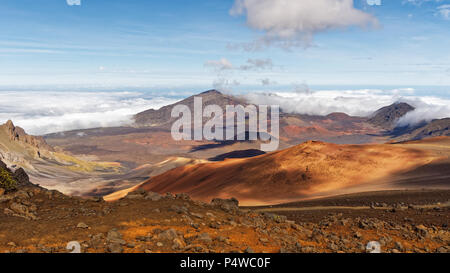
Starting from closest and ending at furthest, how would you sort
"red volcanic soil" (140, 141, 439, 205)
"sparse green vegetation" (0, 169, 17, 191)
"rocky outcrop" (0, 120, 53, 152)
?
"sparse green vegetation" (0, 169, 17, 191) < "red volcanic soil" (140, 141, 439, 205) < "rocky outcrop" (0, 120, 53, 152)

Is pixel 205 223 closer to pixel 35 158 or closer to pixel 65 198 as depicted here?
pixel 65 198

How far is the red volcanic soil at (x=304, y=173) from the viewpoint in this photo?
36.4 m

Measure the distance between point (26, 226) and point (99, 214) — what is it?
1974 mm

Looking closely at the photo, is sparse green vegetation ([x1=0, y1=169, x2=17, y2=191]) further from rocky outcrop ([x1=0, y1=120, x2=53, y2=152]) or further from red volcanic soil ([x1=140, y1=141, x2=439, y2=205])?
rocky outcrop ([x1=0, y1=120, x2=53, y2=152])

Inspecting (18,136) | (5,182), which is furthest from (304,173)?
(18,136)

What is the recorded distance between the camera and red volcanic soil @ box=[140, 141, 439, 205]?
119ft

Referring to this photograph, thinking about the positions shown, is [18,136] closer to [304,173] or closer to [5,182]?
[304,173]

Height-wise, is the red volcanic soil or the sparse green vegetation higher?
the sparse green vegetation

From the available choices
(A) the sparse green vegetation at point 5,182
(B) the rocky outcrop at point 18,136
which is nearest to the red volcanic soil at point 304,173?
(A) the sparse green vegetation at point 5,182

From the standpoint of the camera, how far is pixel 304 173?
133 feet

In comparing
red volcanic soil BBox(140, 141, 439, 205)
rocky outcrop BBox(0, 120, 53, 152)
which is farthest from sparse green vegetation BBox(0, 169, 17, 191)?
rocky outcrop BBox(0, 120, 53, 152)

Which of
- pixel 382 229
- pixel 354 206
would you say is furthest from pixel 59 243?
pixel 354 206

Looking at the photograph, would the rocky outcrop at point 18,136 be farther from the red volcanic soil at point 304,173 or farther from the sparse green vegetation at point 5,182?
the sparse green vegetation at point 5,182

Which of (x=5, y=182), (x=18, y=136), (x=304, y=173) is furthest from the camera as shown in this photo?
(x=18, y=136)
